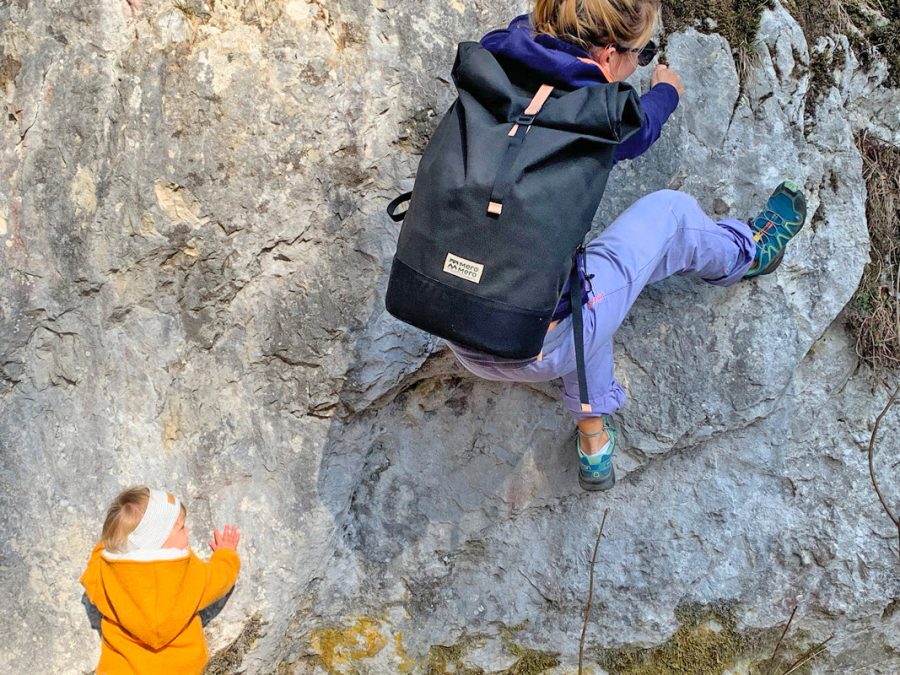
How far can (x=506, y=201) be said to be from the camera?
2.47 m

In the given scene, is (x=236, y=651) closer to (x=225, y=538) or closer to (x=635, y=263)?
(x=225, y=538)

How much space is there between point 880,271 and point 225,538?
3289 millimetres

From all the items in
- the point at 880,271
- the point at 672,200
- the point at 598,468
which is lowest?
the point at 598,468

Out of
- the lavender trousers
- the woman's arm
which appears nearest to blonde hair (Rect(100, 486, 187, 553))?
the lavender trousers

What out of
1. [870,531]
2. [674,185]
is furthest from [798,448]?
[674,185]

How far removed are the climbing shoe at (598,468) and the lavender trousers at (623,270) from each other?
21 cm

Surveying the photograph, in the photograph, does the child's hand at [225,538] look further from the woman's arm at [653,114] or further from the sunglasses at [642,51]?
the sunglasses at [642,51]

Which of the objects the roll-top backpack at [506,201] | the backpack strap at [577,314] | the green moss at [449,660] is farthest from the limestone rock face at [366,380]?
the roll-top backpack at [506,201]

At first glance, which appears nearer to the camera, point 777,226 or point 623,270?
point 623,270

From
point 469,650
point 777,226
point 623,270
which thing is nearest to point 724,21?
point 777,226

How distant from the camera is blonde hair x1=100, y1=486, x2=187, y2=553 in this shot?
3359mm

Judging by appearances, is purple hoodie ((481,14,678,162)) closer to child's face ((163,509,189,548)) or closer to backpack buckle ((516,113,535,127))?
backpack buckle ((516,113,535,127))

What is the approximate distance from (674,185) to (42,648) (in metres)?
3.37

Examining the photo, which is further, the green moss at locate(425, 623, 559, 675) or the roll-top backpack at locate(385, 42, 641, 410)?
the green moss at locate(425, 623, 559, 675)
